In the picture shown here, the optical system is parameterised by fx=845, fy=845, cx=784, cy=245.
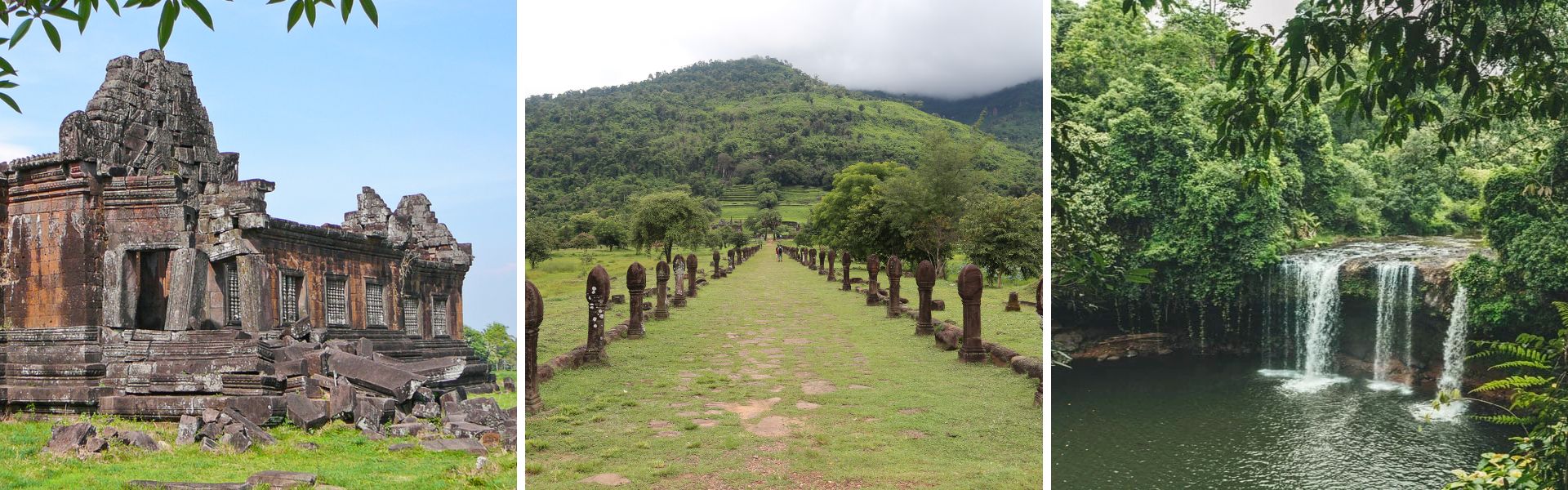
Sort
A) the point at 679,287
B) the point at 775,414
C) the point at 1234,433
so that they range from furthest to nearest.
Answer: the point at 679,287 → the point at 1234,433 → the point at 775,414

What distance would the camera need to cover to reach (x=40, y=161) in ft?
35.9

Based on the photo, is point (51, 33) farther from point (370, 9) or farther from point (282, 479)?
point (282, 479)

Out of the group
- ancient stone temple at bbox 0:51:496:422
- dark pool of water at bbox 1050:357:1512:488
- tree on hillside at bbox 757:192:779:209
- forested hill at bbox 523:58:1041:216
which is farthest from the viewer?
tree on hillside at bbox 757:192:779:209

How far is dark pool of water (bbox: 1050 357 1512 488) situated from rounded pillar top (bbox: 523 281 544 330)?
4550mm

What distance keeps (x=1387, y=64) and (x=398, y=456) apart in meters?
8.12

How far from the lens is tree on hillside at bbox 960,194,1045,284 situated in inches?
480

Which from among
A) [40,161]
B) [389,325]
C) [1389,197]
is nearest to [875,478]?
[1389,197]

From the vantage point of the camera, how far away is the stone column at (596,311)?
6.32 m

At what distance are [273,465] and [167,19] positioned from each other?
5.00m

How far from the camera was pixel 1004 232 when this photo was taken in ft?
40.0

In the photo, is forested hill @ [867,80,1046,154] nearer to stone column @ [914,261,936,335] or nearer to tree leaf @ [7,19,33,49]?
stone column @ [914,261,936,335]

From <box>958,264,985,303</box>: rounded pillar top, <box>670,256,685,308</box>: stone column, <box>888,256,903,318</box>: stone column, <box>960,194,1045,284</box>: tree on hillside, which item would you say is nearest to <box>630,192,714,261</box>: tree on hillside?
Answer: <box>958,264,985,303</box>: rounded pillar top

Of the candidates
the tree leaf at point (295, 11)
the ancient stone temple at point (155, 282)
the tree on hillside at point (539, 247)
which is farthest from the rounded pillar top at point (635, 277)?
the tree leaf at point (295, 11)

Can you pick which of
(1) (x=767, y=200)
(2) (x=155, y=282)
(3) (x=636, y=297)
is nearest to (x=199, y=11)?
(3) (x=636, y=297)
